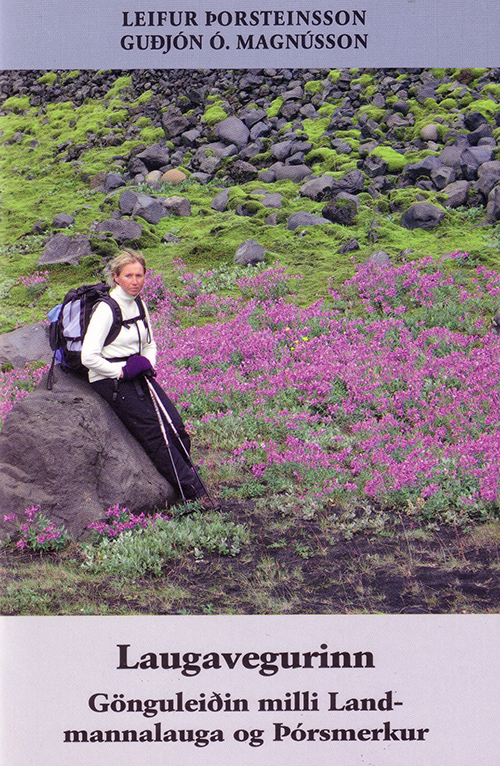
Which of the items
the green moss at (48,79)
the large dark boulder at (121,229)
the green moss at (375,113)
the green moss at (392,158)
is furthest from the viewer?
the green moss at (48,79)

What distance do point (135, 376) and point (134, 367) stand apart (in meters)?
0.14

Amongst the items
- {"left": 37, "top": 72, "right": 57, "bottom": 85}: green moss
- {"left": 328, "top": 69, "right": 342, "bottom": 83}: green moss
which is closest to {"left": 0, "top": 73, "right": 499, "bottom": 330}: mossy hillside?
{"left": 328, "top": 69, "right": 342, "bottom": 83}: green moss

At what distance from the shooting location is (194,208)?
825 inches

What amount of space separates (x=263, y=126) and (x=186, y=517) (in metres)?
19.2

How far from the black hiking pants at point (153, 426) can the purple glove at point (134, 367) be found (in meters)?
0.19

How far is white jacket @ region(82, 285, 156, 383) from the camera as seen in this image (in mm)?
7953

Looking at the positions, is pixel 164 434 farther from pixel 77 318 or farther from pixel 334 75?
pixel 334 75

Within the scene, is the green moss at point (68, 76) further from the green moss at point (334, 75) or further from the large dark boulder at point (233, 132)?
the green moss at point (334, 75)

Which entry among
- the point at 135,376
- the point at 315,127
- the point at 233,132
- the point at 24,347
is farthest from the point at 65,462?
the point at 315,127

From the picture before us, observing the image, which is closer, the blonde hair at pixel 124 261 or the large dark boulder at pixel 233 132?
the blonde hair at pixel 124 261

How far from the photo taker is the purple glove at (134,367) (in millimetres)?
8242

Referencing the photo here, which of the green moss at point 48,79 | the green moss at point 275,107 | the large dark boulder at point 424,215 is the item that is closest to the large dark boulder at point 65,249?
the large dark boulder at point 424,215

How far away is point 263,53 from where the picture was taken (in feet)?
24.5
